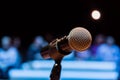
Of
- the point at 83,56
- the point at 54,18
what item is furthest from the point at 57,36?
the point at 83,56

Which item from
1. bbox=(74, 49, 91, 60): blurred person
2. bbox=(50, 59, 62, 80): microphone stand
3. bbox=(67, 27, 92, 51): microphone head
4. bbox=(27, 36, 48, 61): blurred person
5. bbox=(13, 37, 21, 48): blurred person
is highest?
bbox=(13, 37, 21, 48): blurred person

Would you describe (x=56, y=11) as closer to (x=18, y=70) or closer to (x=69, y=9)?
(x=69, y=9)

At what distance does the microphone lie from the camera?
0.79m

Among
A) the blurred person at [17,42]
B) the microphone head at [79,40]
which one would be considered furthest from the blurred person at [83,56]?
the microphone head at [79,40]

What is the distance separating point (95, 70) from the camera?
113 inches

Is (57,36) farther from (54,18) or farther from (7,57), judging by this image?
(7,57)

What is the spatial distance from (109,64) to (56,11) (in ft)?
2.40

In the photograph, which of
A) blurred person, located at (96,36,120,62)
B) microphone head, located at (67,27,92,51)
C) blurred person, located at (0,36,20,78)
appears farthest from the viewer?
blurred person, located at (0,36,20,78)

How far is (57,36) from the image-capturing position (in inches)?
117

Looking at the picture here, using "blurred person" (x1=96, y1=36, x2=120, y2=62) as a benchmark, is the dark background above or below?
above

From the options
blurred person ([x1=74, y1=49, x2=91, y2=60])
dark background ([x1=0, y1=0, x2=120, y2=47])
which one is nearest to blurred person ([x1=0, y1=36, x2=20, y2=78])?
dark background ([x1=0, y1=0, x2=120, y2=47])

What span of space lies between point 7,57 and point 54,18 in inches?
23.4

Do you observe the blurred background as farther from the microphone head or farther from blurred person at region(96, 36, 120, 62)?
the microphone head

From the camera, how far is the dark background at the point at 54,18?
9.84 feet
